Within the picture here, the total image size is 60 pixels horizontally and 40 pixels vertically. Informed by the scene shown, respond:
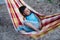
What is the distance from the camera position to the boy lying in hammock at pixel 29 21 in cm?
179

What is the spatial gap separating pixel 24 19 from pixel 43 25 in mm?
175

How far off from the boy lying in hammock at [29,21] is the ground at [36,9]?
0.20 ft

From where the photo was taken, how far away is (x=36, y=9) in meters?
1.85

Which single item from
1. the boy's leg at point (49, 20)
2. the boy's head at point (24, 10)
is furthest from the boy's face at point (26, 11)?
the boy's leg at point (49, 20)

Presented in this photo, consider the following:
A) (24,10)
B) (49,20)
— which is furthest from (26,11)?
(49,20)

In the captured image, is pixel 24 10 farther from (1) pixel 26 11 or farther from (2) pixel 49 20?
(2) pixel 49 20

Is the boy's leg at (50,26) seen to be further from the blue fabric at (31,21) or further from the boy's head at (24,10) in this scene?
the boy's head at (24,10)

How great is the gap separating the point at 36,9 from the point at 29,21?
5.3 inches

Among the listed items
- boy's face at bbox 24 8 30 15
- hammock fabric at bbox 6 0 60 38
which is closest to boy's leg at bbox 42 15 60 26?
hammock fabric at bbox 6 0 60 38

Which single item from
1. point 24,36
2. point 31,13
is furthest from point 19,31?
point 31,13

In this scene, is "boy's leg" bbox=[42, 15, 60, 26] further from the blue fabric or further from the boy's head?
the boy's head

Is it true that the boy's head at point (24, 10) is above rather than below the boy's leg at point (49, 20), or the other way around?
above

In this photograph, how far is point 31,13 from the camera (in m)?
1.84

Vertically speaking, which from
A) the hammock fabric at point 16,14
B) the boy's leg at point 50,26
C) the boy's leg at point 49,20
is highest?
the hammock fabric at point 16,14
